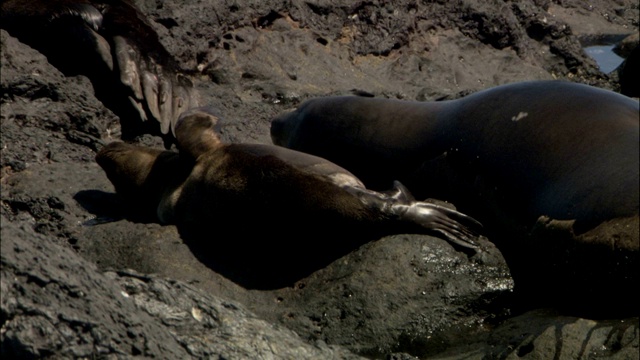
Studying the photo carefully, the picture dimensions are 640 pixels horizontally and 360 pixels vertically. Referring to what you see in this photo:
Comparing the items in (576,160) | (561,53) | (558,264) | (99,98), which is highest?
(576,160)

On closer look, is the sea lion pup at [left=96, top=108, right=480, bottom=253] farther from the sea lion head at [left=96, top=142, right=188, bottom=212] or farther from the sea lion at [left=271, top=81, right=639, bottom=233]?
the sea lion at [left=271, top=81, right=639, bottom=233]

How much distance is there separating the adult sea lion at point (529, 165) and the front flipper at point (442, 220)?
134 millimetres

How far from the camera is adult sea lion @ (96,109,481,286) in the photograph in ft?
19.6

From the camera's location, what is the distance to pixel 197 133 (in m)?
7.02

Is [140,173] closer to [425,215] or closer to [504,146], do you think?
[425,215]

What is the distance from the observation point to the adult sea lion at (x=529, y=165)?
5055 mm

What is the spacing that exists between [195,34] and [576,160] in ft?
14.0

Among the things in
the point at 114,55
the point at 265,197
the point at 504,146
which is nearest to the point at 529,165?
the point at 504,146

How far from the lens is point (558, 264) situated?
5336 mm

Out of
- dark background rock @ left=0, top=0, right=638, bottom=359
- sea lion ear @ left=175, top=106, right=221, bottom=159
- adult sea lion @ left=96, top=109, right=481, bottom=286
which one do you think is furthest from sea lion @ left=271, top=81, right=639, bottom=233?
sea lion ear @ left=175, top=106, right=221, bottom=159

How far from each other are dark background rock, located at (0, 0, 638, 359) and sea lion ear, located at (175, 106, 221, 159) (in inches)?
20.4

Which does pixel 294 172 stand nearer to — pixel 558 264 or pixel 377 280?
pixel 377 280

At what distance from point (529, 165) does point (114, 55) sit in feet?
11.7

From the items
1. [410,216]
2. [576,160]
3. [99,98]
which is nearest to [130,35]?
[99,98]
